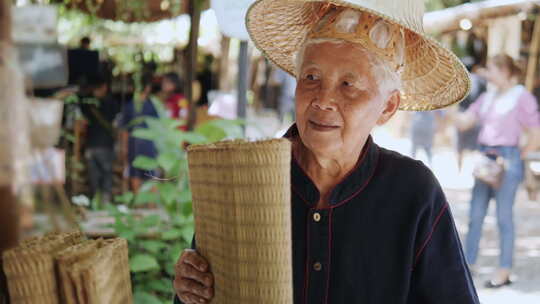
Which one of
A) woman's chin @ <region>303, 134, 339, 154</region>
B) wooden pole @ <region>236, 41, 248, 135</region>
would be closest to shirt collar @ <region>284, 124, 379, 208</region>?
woman's chin @ <region>303, 134, 339, 154</region>

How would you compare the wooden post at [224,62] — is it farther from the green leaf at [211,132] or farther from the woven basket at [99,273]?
the woven basket at [99,273]

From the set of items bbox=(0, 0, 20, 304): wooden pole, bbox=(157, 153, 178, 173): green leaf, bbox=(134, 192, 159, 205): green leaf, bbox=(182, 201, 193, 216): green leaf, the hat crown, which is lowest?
bbox=(182, 201, 193, 216): green leaf

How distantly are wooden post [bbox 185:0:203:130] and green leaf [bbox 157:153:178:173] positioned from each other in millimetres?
620

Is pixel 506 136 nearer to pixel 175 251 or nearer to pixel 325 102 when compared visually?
pixel 175 251

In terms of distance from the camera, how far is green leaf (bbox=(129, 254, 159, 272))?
2.66 metres

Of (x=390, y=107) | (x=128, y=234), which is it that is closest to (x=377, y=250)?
(x=390, y=107)

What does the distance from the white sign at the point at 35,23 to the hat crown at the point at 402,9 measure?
733mm

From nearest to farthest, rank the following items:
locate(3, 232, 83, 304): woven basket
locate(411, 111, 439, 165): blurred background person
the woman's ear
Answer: locate(3, 232, 83, 304): woven basket, the woman's ear, locate(411, 111, 439, 165): blurred background person

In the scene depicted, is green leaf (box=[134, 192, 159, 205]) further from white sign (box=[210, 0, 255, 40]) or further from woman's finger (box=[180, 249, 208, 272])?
woman's finger (box=[180, 249, 208, 272])

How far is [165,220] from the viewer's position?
3.13m

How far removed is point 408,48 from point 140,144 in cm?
485

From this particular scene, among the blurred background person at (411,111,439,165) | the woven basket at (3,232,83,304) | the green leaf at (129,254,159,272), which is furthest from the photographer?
the blurred background person at (411,111,439,165)

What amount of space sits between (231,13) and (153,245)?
4.23 ft

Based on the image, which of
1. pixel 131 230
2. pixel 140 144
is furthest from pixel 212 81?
pixel 131 230
